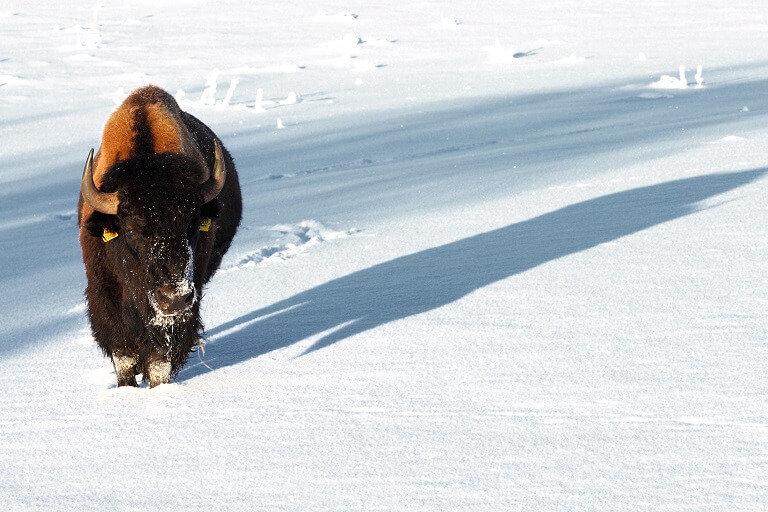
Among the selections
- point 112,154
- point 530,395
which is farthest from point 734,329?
point 112,154

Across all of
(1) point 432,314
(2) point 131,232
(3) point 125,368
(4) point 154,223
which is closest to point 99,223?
(2) point 131,232

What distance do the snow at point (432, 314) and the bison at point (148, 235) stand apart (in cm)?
24

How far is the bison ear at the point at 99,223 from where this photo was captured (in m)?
4.62

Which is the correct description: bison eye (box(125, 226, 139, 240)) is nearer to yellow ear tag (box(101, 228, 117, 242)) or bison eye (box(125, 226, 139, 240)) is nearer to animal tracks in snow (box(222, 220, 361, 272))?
yellow ear tag (box(101, 228, 117, 242))

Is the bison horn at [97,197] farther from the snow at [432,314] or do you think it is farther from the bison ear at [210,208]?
the snow at [432,314]

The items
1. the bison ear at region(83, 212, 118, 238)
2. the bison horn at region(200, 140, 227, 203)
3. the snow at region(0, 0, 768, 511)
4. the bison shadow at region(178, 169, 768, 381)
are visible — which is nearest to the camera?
the snow at region(0, 0, 768, 511)

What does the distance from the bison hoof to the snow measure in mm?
142

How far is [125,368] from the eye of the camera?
496 cm

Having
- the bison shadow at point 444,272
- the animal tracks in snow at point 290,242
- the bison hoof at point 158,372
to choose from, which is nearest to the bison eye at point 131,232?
the bison hoof at point 158,372

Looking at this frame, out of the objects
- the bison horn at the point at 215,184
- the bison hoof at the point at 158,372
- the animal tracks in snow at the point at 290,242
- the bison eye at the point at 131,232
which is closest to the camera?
the bison eye at the point at 131,232

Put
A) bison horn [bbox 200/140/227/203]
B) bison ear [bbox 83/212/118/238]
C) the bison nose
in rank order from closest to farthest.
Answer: the bison nose < bison ear [bbox 83/212/118/238] < bison horn [bbox 200/140/227/203]

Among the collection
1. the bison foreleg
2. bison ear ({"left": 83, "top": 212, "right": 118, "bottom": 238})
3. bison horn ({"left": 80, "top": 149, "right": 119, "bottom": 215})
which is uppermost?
bison horn ({"left": 80, "top": 149, "right": 119, "bottom": 215})

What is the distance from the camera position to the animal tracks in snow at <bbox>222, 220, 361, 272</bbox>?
769 cm

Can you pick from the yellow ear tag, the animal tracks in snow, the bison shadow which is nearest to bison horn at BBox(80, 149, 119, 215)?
the yellow ear tag
